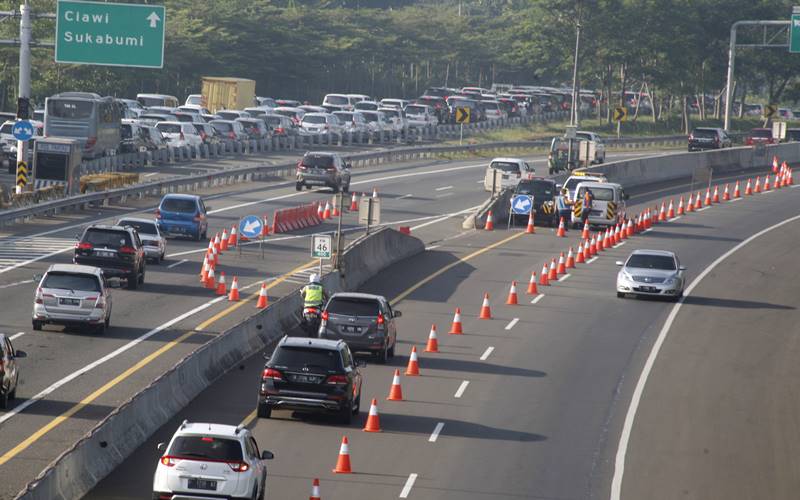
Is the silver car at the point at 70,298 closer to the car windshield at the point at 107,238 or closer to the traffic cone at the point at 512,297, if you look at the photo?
the car windshield at the point at 107,238

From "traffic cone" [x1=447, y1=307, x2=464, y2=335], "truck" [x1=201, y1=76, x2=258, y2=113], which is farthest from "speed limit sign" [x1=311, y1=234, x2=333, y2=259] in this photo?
"truck" [x1=201, y1=76, x2=258, y2=113]

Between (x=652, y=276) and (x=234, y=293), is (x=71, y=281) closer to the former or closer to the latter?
(x=234, y=293)

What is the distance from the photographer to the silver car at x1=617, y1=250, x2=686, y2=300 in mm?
40250

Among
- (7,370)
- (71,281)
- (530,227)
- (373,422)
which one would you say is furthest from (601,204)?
(7,370)

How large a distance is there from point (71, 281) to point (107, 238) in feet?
21.7

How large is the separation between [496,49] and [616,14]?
38379 millimetres

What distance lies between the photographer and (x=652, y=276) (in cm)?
4044

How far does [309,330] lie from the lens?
104 ft

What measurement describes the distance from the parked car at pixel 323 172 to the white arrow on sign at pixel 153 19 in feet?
38.6

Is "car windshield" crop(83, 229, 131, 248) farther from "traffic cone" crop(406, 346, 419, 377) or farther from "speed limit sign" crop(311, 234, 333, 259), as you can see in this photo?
"traffic cone" crop(406, 346, 419, 377)

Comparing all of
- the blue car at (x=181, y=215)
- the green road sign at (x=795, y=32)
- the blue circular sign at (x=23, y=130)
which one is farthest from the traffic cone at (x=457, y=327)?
the green road sign at (x=795, y=32)

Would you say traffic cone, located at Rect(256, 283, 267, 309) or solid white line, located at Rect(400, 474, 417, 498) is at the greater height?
traffic cone, located at Rect(256, 283, 267, 309)

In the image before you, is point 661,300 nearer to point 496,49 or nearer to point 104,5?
point 104,5

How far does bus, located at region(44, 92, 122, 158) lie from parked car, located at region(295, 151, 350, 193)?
9786 millimetres
